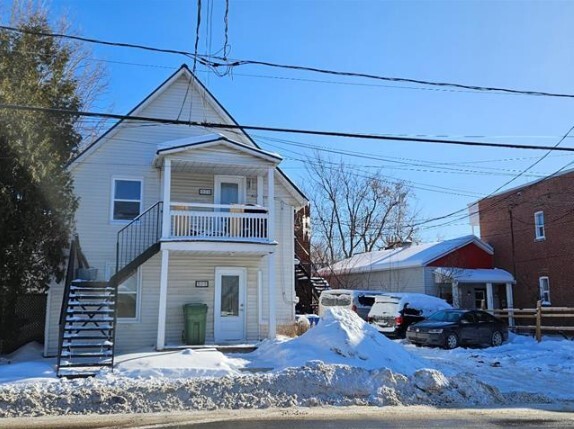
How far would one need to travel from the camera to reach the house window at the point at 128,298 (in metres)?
17.7

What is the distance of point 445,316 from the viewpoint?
20.2 m

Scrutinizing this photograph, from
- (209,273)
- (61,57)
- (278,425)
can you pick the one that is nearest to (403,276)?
(209,273)

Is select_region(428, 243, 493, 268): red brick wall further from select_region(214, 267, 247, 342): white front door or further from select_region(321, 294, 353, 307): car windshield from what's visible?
select_region(214, 267, 247, 342): white front door

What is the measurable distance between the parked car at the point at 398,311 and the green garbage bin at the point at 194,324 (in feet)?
26.7

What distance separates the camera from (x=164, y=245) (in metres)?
16.2

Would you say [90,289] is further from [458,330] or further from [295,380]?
[458,330]

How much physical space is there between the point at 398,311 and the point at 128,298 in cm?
1058

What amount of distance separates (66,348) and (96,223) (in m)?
5.79

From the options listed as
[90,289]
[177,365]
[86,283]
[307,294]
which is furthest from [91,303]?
[307,294]

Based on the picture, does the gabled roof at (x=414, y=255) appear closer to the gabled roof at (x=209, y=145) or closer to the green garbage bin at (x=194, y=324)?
the gabled roof at (x=209, y=145)

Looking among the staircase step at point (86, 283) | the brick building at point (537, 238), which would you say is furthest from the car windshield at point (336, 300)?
the staircase step at point (86, 283)

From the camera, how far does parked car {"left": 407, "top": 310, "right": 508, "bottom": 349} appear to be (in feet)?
63.2

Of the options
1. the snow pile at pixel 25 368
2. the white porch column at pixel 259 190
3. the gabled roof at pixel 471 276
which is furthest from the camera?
the gabled roof at pixel 471 276

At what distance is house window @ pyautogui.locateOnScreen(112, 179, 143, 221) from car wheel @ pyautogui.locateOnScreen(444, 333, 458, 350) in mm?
11469
